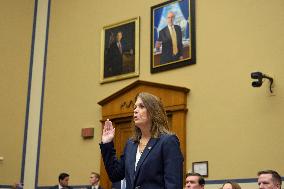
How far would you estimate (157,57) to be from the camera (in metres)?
9.96

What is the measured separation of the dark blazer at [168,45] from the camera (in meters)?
9.61

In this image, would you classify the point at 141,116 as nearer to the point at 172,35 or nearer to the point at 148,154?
the point at 148,154

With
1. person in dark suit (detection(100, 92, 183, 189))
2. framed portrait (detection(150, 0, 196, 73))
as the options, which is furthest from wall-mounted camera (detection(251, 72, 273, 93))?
person in dark suit (detection(100, 92, 183, 189))

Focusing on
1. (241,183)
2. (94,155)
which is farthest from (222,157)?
(94,155)

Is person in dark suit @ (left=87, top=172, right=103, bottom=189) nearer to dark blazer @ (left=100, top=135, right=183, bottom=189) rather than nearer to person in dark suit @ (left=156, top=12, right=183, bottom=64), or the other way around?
person in dark suit @ (left=156, top=12, right=183, bottom=64)

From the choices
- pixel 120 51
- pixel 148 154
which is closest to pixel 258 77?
pixel 120 51

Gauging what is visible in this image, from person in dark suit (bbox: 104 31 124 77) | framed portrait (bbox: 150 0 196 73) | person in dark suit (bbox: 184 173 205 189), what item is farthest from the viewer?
person in dark suit (bbox: 104 31 124 77)

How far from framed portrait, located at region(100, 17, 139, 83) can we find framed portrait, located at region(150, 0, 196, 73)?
547 mm

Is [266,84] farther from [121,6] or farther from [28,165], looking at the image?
[28,165]

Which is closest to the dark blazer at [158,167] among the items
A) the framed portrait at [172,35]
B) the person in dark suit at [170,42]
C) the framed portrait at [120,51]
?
the framed portrait at [172,35]

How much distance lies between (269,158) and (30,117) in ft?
22.8

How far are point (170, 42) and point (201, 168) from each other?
2827 mm

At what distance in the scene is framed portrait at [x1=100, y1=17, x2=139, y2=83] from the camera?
34.4ft

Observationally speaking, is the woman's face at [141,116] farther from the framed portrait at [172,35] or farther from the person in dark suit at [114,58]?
the person in dark suit at [114,58]
